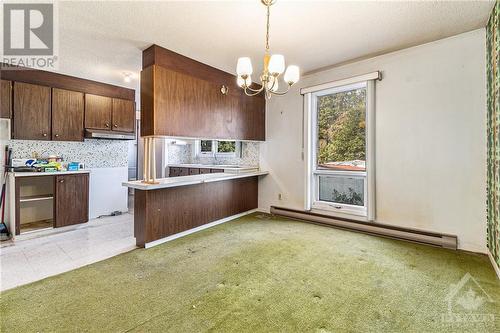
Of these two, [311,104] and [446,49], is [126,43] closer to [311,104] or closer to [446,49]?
[311,104]

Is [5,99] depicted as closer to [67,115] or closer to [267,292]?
[67,115]

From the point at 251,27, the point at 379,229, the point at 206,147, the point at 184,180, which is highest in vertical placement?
the point at 251,27

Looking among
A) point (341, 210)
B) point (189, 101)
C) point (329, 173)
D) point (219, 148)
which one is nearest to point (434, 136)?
point (329, 173)

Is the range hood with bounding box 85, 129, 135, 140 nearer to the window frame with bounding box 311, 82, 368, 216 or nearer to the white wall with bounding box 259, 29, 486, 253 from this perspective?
the window frame with bounding box 311, 82, 368, 216

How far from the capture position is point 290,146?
4605 mm

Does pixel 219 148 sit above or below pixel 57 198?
above

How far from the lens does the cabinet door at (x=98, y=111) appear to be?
14.3ft

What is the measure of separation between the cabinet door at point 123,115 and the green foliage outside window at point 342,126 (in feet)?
12.0

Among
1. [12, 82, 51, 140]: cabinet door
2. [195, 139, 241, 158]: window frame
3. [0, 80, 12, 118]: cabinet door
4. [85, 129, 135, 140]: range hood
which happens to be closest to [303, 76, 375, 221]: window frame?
[195, 139, 241, 158]: window frame

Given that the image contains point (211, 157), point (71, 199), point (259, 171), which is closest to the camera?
point (71, 199)

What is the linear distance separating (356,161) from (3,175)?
212 inches

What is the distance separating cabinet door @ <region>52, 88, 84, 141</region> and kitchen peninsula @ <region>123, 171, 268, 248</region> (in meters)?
1.76

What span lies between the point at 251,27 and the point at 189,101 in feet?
4.45

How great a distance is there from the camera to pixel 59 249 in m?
3.07
